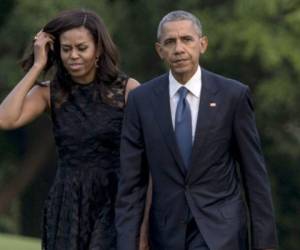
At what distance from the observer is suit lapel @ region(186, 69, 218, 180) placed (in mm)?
Result: 7785

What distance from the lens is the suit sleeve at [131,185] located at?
790cm

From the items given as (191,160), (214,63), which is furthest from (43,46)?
(214,63)

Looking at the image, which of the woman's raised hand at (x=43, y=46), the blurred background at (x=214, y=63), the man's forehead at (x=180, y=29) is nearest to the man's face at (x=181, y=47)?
the man's forehead at (x=180, y=29)

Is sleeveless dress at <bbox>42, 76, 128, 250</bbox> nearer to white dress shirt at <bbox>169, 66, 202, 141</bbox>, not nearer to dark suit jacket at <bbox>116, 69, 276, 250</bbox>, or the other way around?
dark suit jacket at <bbox>116, 69, 276, 250</bbox>

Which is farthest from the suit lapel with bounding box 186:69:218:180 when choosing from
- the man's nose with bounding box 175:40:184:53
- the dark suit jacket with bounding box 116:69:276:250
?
the man's nose with bounding box 175:40:184:53

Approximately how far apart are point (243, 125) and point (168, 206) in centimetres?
53

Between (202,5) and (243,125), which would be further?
(202,5)

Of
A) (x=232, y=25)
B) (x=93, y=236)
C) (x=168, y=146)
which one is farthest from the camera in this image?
(x=232, y=25)

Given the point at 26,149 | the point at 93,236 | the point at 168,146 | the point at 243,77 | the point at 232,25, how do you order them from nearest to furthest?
the point at 168,146 → the point at 93,236 → the point at 232,25 → the point at 243,77 → the point at 26,149

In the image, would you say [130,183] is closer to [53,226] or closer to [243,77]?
[53,226]

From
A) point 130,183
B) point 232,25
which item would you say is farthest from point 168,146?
point 232,25

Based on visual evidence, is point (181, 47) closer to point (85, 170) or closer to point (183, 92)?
point (183, 92)

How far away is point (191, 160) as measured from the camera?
779 centimetres

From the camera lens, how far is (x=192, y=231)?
7.86m
